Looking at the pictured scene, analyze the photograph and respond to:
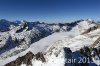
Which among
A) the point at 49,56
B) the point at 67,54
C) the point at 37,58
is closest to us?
the point at 67,54

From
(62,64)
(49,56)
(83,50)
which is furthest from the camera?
(83,50)

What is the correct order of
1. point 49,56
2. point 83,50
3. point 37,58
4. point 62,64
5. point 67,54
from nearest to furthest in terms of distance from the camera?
1. point 62,64
2. point 67,54
3. point 49,56
4. point 37,58
5. point 83,50

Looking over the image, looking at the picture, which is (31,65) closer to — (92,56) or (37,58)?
(37,58)

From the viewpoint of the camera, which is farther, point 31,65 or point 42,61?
point 31,65

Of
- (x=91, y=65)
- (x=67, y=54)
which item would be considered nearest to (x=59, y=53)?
(x=67, y=54)

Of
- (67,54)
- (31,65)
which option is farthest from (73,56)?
(31,65)

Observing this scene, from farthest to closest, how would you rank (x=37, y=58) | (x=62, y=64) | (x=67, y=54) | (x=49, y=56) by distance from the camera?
(x=37, y=58)
(x=49, y=56)
(x=67, y=54)
(x=62, y=64)

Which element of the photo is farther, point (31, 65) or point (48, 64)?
point (31, 65)

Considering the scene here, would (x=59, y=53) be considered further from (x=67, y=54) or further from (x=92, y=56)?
(x=92, y=56)

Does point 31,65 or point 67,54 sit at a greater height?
point 67,54
